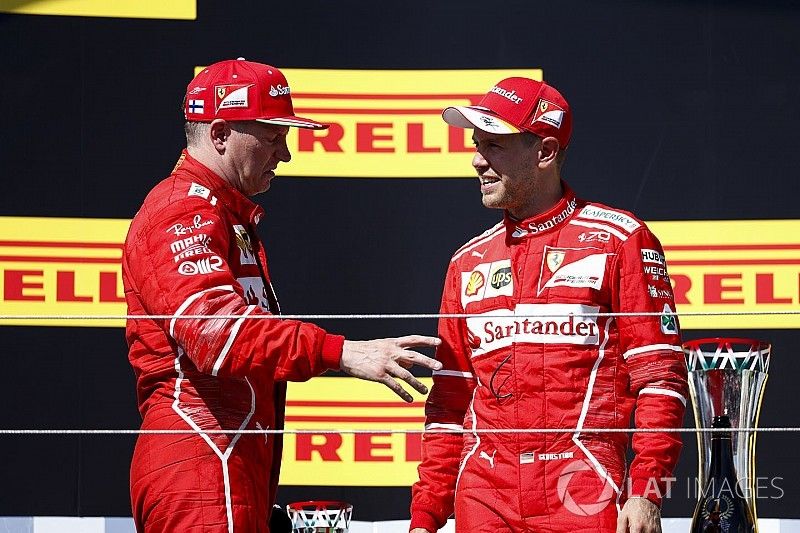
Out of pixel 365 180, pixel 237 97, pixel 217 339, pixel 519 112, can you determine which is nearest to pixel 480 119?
pixel 519 112

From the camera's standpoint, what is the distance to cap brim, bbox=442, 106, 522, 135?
2.01 meters

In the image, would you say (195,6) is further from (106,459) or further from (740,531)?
(740,531)

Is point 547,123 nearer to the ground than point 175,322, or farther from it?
farther from it

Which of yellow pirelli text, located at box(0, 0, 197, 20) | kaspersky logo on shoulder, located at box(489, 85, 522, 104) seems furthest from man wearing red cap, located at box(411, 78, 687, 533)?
yellow pirelli text, located at box(0, 0, 197, 20)

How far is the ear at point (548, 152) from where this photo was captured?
81.4 inches

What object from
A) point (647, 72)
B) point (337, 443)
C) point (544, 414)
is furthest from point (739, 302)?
point (544, 414)

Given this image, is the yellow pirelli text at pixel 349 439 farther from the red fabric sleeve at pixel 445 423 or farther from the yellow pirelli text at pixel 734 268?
the red fabric sleeve at pixel 445 423

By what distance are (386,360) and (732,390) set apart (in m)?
0.80

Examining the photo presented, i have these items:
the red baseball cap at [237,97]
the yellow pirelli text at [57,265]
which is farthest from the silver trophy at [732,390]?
the yellow pirelli text at [57,265]

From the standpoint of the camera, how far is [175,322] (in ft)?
5.76

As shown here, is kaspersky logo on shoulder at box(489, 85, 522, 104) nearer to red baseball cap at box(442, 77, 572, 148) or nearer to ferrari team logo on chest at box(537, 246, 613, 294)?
red baseball cap at box(442, 77, 572, 148)

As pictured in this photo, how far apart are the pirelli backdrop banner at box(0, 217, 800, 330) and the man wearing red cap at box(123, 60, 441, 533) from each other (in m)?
1.20

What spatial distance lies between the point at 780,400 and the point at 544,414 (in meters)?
1.36

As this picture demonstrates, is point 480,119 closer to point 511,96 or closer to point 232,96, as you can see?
point 511,96
